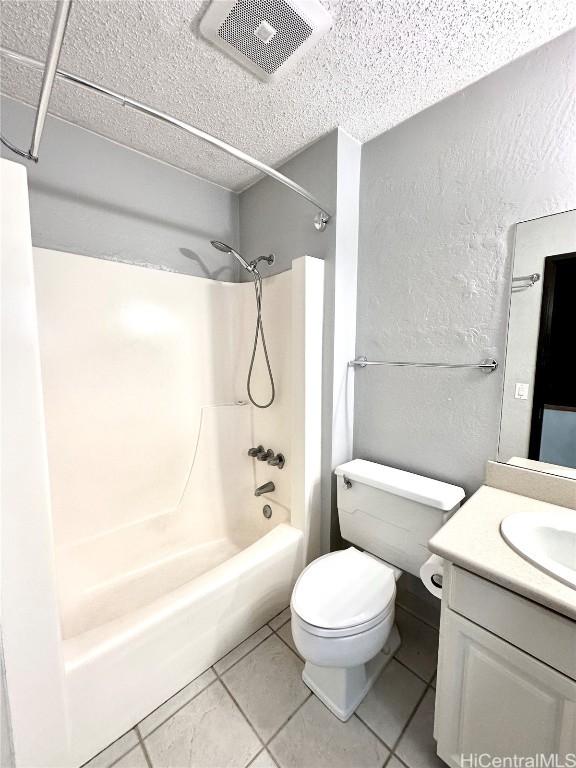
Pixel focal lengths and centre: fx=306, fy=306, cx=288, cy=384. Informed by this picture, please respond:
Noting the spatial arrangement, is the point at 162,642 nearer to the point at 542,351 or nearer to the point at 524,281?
the point at 542,351

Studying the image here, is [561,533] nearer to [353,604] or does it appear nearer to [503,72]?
[353,604]

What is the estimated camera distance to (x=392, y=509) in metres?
1.38

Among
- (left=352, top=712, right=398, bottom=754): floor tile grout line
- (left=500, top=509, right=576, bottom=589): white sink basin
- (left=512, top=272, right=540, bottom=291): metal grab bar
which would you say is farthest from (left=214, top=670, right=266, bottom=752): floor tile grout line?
(left=512, top=272, right=540, bottom=291): metal grab bar

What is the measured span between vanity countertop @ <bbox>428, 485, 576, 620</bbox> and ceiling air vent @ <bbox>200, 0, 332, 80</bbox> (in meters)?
1.67

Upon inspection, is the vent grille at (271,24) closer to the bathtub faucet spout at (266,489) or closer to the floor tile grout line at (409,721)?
the bathtub faucet spout at (266,489)

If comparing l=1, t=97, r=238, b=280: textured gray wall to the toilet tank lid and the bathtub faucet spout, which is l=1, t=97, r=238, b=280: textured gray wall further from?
the toilet tank lid

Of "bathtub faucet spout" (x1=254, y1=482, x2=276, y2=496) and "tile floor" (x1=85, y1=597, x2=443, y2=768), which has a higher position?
"bathtub faucet spout" (x1=254, y1=482, x2=276, y2=496)

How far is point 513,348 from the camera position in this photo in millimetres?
1208

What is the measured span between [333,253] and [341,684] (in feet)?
5.95

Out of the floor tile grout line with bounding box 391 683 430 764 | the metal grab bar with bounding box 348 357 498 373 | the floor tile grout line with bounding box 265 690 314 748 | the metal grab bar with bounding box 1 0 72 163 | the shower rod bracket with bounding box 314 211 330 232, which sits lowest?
the floor tile grout line with bounding box 265 690 314 748

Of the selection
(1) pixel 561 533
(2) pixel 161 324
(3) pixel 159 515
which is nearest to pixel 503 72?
(1) pixel 561 533

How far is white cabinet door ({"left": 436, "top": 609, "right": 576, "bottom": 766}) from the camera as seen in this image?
2.38 feet

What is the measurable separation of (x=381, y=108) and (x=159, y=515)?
2.38 metres

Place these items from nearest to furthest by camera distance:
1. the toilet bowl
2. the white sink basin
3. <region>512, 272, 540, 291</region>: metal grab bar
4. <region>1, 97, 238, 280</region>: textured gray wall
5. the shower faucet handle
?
the white sink basin → the toilet bowl → <region>512, 272, 540, 291</region>: metal grab bar → <region>1, 97, 238, 280</region>: textured gray wall → the shower faucet handle
